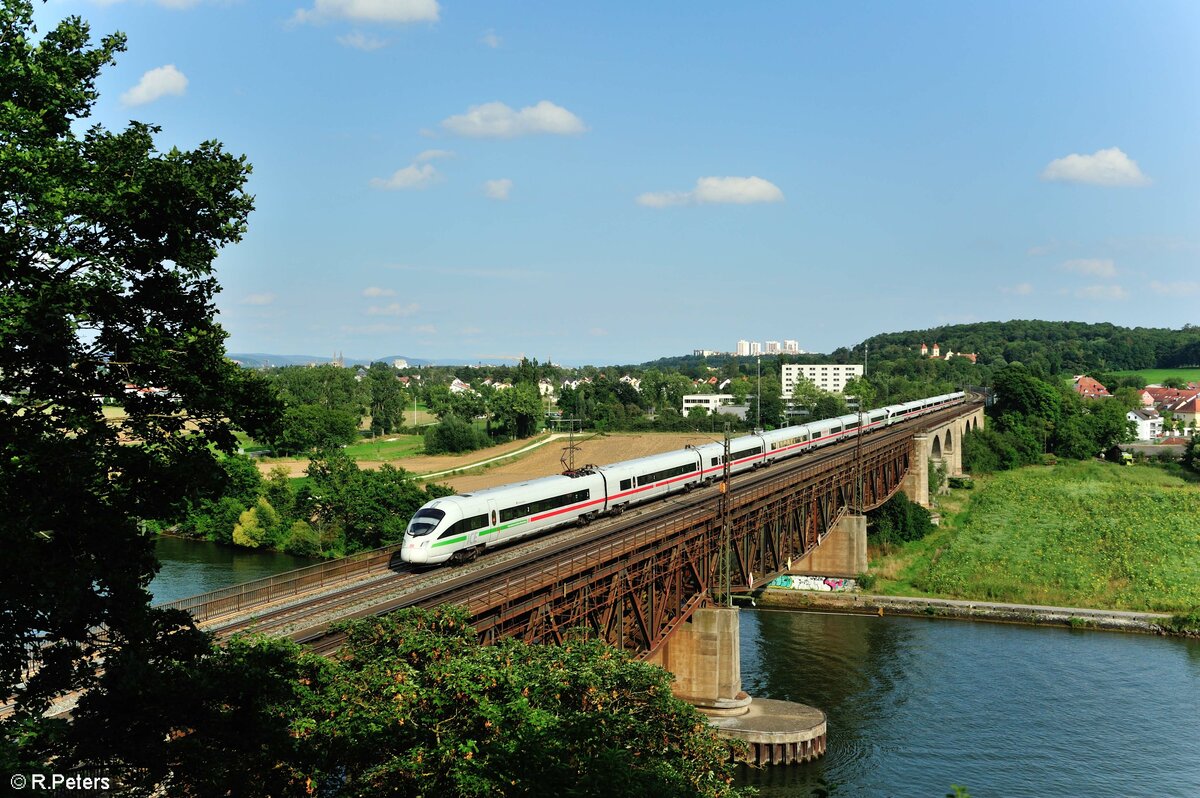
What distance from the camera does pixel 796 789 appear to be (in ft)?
129

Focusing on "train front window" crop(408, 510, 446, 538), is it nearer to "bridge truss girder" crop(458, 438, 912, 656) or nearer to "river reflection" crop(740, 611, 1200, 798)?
"bridge truss girder" crop(458, 438, 912, 656)

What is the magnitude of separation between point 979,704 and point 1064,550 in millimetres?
37236

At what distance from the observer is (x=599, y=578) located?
35406 millimetres

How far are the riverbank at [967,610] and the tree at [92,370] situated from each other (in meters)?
62.1

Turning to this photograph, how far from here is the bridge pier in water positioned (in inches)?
1663

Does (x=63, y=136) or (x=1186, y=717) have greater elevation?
(x=63, y=136)

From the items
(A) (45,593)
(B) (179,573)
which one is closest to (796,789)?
(A) (45,593)

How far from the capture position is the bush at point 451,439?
138 meters

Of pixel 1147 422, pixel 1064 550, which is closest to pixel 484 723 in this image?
pixel 1064 550

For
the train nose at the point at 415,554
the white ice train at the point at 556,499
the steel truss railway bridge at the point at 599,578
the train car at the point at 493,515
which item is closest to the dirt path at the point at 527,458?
the white ice train at the point at 556,499

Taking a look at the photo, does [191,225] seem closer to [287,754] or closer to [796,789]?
[287,754]

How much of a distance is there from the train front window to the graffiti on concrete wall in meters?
42.3

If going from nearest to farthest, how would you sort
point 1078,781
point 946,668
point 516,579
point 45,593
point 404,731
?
point 45,593 < point 404,731 < point 516,579 < point 1078,781 < point 946,668

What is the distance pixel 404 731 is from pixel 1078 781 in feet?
109
